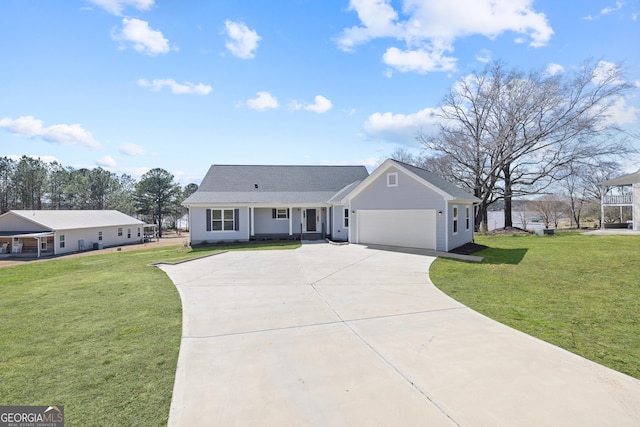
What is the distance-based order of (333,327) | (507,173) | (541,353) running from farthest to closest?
(507,173) < (333,327) < (541,353)

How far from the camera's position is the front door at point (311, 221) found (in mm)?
21469

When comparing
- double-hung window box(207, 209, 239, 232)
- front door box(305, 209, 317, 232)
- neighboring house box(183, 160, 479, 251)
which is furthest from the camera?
front door box(305, 209, 317, 232)

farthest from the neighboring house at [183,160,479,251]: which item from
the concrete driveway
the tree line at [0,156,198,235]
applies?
the tree line at [0,156,198,235]

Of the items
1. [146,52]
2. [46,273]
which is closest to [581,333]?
[146,52]

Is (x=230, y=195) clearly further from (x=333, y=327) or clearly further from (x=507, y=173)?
(x=507, y=173)

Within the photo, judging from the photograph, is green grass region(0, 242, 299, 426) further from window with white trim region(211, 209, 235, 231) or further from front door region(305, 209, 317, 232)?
front door region(305, 209, 317, 232)

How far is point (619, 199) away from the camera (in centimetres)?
2620

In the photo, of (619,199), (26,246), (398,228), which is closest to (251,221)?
Answer: (398,228)

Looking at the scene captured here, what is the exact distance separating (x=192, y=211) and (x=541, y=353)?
18831 millimetres

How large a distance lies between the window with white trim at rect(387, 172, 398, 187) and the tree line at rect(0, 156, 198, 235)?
3966 centimetres

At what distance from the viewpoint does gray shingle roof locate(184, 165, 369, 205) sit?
20828 mm

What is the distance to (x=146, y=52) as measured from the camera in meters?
11.4

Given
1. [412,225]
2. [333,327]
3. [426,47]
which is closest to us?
[333,327]

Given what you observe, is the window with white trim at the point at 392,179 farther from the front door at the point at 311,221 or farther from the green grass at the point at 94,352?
the green grass at the point at 94,352
